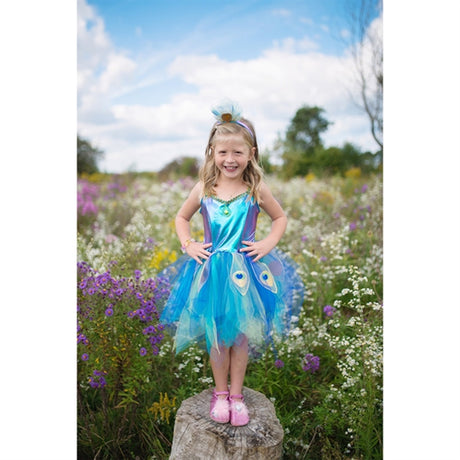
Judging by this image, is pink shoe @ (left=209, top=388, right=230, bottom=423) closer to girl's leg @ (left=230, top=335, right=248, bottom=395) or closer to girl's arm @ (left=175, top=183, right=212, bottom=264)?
girl's leg @ (left=230, top=335, right=248, bottom=395)

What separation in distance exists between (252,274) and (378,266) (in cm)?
200

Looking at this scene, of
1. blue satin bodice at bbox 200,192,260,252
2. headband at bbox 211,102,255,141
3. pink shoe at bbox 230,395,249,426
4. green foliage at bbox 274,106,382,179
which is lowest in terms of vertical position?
pink shoe at bbox 230,395,249,426

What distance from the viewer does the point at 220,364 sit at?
Result: 2.11 m

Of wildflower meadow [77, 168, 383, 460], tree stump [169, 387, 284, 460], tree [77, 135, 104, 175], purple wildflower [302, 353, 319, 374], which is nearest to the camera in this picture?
tree stump [169, 387, 284, 460]

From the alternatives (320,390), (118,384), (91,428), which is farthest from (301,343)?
(91,428)

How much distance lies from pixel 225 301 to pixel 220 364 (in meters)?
0.36

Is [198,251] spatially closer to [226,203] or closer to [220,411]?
[226,203]

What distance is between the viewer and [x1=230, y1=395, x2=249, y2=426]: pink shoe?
202 cm

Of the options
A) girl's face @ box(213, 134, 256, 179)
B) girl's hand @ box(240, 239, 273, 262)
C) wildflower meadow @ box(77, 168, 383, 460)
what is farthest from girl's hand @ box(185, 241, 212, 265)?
wildflower meadow @ box(77, 168, 383, 460)

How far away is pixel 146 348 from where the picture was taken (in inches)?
96.2

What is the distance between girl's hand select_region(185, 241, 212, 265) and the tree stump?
71cm

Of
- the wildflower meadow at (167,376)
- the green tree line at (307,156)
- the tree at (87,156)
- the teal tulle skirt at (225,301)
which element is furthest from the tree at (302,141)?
the teal tulle skirt at (225,301)

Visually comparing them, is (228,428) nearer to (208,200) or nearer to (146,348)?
(146,348)

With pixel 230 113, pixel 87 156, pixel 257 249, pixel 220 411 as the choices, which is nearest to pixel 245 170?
pixel 230 113
